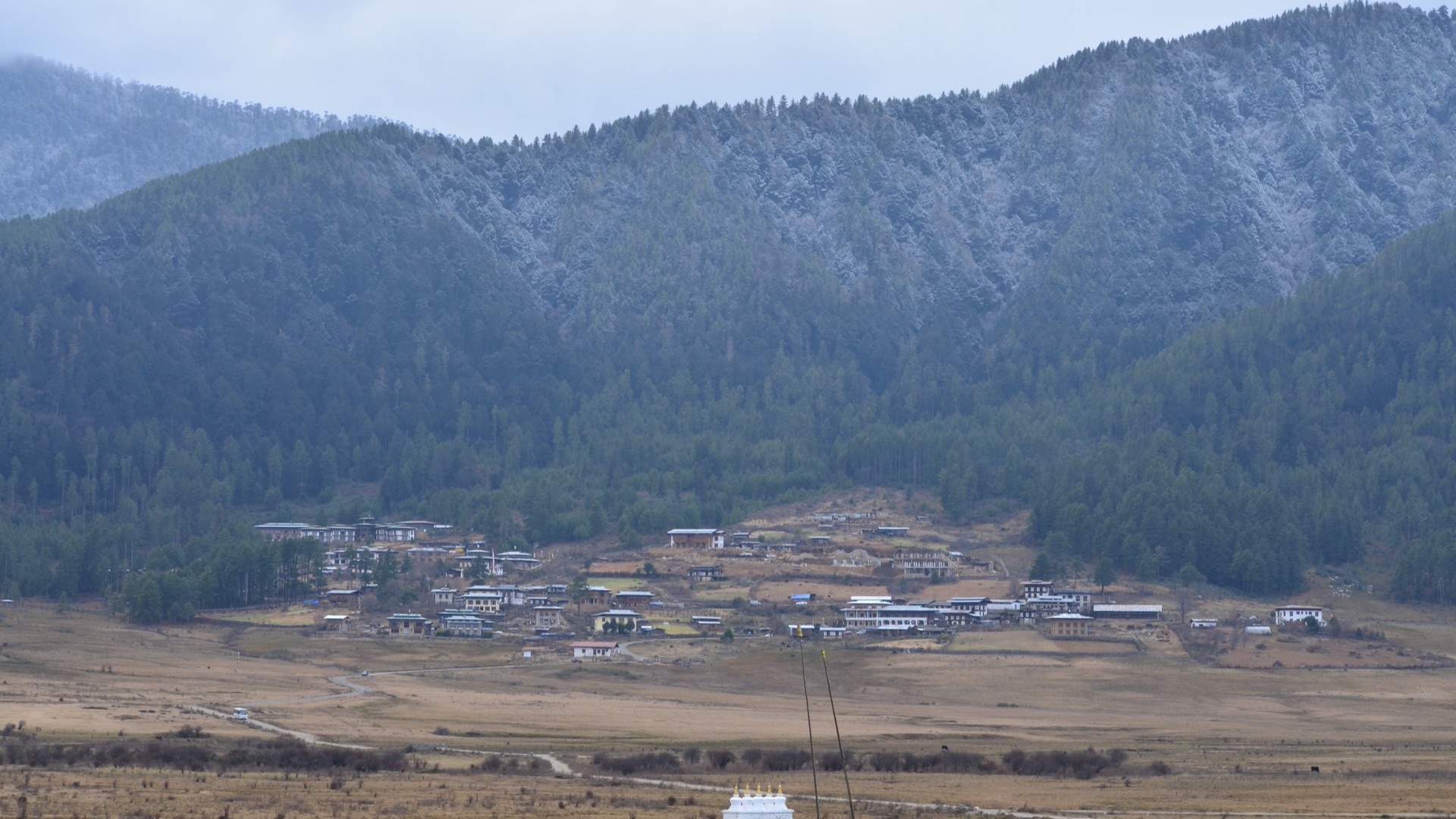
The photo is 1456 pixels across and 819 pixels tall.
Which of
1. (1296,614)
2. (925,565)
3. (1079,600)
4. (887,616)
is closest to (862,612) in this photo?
(887,616)

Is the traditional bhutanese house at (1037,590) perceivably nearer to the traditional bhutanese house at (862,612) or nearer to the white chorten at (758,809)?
the traditional bhutanese house at (862,612)

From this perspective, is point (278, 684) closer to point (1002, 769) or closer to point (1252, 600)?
point (1002, 769)

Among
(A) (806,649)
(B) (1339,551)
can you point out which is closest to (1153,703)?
(A) (806,649)

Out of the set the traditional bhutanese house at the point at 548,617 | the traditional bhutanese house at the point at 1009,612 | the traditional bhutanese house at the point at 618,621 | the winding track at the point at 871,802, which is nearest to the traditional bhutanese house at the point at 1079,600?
the traditional bhutanese house at the point at 1009,612

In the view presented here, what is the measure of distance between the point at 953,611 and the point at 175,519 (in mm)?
71816

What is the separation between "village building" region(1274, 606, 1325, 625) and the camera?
154m

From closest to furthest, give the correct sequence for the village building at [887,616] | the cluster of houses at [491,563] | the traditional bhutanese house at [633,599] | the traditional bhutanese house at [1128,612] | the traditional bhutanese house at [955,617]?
the traditional bhutanese house at [1128,612], the village building at [887,616], the traditional bhutanese house at [955,617], the traditional bhutanese house at [633,599], the cluster of houses at [491,563]

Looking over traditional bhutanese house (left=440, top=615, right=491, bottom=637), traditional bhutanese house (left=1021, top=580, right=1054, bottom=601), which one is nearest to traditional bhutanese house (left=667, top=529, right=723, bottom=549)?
traditional bhutanese house (left=440, top=615, right=491, bottom=637)

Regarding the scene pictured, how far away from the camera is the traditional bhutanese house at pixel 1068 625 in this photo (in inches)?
5915

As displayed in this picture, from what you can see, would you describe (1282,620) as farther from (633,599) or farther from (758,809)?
(758,809)

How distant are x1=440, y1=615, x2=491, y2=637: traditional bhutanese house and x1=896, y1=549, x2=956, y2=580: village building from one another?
109 ft

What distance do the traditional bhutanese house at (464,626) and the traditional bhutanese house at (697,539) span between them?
28708mm

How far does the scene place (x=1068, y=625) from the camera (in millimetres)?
151875

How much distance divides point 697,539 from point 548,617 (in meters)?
26.5
